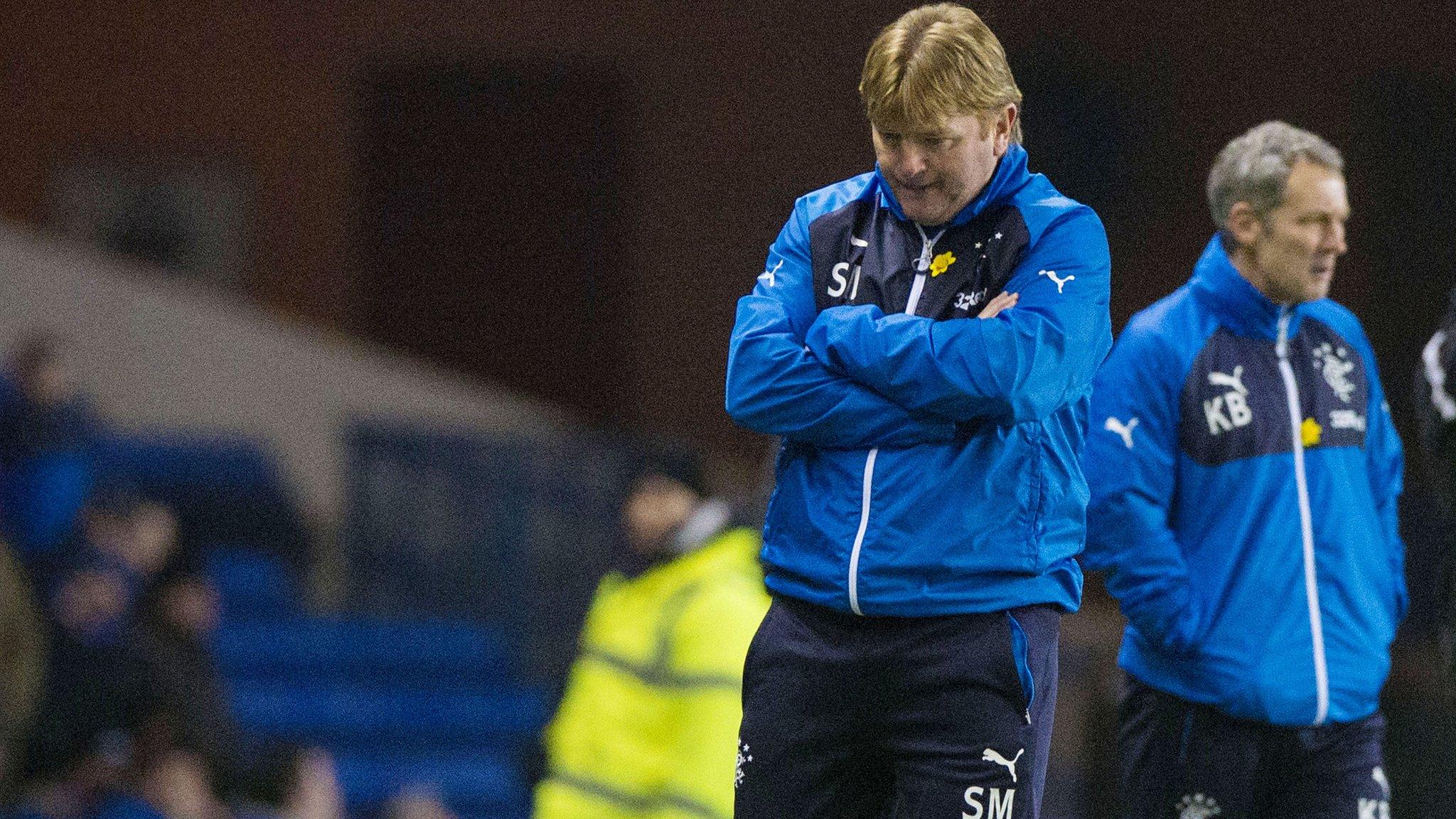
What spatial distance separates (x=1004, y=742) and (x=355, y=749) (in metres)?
6.49

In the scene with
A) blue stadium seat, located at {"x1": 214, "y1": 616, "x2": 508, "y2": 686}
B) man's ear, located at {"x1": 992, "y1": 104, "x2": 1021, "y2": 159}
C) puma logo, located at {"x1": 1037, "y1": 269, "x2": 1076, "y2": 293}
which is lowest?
blue stadium seat, located at {"x1": 214, "y1": 616, "x2": 508, "y2": 686}

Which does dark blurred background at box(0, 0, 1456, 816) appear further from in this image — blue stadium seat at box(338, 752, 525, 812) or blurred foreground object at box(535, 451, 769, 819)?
blurred foreground object at box(535, 451, 769, 819)

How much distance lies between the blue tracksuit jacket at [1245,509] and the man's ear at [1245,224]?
5 cm

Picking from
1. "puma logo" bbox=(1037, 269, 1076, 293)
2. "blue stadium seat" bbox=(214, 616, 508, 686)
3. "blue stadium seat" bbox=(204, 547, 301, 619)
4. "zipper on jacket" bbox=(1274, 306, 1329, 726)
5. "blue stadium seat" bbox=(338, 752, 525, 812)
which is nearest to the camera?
"puma logo" bbox=(1037, 269, 1076, 293)

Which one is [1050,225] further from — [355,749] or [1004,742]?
[355,749]

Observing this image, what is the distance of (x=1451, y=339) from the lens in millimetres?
3613

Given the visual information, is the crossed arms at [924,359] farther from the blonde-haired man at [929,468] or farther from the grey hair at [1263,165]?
the grey hair at [1263,165]

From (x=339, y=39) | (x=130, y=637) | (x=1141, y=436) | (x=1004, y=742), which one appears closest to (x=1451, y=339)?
(x=1141, y=436)

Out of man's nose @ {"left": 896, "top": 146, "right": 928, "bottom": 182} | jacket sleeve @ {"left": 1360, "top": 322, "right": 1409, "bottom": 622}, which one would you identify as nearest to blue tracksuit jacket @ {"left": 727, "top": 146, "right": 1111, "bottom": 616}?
man's nose @ {"left": 896, "top": 146, "right": 928, "bottom": 182}

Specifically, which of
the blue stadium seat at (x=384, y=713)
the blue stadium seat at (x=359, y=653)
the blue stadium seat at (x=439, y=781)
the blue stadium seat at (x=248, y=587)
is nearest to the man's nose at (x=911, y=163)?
the blue stadium seat at (x=439, y=781)

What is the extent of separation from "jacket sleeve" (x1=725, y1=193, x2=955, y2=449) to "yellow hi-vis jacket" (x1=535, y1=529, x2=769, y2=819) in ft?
3.55

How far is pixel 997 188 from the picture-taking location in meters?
2.78

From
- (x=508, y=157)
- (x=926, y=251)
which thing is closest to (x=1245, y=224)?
(x=926, y=251)

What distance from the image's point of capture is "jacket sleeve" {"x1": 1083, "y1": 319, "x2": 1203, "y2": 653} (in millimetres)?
3486
